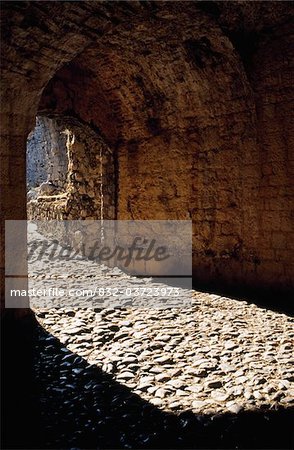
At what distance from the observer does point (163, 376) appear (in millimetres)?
2686

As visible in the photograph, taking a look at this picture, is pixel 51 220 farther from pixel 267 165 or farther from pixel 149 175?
pixel 267 165

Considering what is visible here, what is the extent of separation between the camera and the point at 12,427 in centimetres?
205

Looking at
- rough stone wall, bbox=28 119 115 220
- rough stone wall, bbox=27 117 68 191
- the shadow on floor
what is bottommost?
the shadow on floor

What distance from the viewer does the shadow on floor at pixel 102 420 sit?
1957 mm

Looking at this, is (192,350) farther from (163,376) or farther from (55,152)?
(55,152)

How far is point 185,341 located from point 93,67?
13.1ft

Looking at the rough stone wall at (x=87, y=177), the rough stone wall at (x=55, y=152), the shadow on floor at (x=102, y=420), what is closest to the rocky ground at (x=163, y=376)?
the shadow on floor at (x=102, y=420)

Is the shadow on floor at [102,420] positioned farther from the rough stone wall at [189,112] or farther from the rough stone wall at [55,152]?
the rough stone wall at [55,152]

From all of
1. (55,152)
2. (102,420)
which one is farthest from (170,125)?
(55,152)

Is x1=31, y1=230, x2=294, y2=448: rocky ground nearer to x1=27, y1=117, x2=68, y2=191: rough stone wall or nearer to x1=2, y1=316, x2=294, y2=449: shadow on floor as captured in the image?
x1=2, y1=316, x2=294, y2=449: shadow on floor

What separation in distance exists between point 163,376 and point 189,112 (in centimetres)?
367

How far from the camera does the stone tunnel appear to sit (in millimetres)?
2707

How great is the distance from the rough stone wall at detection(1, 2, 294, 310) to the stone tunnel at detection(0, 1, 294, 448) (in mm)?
14

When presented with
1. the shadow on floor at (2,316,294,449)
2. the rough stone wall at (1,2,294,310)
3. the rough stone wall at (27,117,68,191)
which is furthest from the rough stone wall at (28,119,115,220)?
the shadow on floor at (2,316,294,449)
